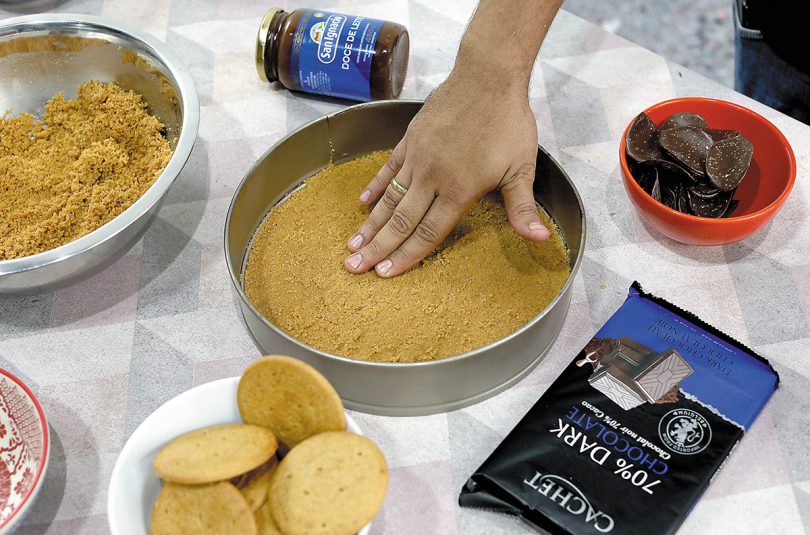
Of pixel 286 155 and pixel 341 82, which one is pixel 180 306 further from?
pixel 341 82

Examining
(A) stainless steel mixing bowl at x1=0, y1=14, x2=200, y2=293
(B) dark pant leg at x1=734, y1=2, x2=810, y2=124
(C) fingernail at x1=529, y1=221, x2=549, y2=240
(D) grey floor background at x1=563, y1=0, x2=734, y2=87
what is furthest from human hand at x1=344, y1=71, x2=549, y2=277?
(D) grey floor background at x1=563, y1=0, x2=734, y2=87

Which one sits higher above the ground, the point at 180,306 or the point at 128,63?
the point at 128,63

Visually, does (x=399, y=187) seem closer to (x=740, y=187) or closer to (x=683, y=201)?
(x=683, y=201)

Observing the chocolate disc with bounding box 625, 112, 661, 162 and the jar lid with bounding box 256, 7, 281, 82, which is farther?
the jar lid with bounding box 256, 7, 281, 82

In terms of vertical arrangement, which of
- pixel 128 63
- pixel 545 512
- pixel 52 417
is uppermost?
pixel 128 63

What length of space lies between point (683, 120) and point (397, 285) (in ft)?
1.42

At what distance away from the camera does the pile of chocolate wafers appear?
89 centimetres

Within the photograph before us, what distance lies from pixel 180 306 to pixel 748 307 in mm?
697

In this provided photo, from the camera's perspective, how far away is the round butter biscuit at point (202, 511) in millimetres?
600

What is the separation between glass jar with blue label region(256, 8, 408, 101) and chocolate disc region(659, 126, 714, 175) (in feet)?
1.31

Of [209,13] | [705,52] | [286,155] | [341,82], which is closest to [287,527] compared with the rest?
[286,155]

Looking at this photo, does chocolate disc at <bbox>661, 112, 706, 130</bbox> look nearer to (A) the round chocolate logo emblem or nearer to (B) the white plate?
(A) the round chocolate logo emblem

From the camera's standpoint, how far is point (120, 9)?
4.29 feet

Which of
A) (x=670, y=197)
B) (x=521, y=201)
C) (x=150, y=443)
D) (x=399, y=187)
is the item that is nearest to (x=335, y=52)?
(x=399, y=187)
